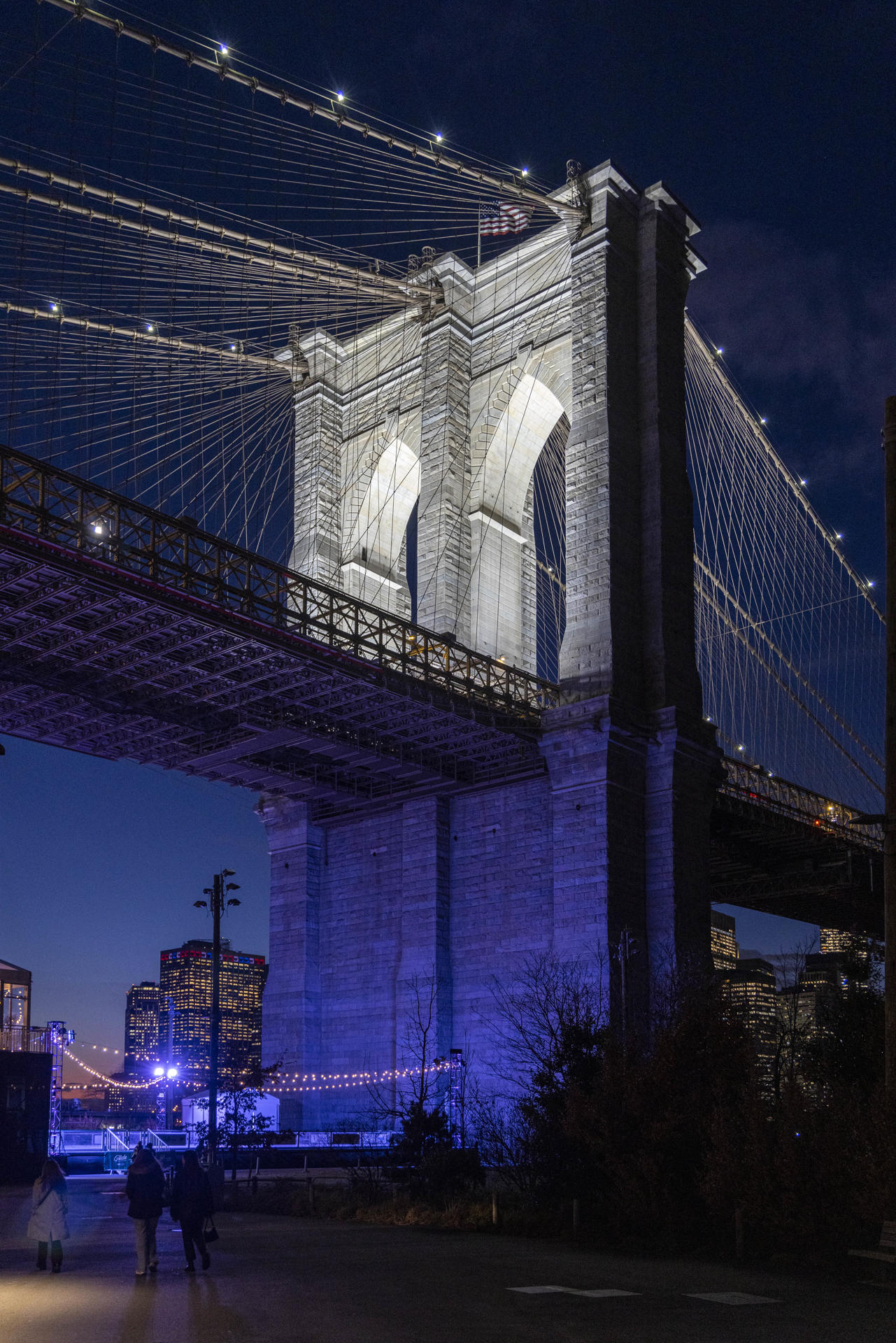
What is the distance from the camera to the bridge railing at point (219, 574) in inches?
1136

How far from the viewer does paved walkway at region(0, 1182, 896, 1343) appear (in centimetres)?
1122

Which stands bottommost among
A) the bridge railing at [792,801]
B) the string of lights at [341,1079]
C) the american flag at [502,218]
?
the string of lights at [341,1079]

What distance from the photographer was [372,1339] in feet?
35.2

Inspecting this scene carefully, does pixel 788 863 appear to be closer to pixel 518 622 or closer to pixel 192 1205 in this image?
pixel 518 622

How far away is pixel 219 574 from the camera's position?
3269cm

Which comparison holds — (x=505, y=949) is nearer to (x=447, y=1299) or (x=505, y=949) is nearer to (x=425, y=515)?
(x=425, y=515)

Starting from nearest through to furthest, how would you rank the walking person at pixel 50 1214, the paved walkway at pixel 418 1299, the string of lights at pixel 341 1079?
1. the paved walkway at pixel 418 1299
2. the walking person at pixel 50 1214
3. the string of lights at pixel 341 1079

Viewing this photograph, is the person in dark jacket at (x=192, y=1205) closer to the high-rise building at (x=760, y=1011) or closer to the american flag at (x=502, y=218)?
the high-rise building at (x=760, y=1011)

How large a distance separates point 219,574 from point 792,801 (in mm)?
32383

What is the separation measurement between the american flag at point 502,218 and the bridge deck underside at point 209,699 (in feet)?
Result: 53.0

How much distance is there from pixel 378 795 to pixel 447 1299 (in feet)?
103

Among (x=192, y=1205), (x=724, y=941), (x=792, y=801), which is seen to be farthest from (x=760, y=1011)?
(x=724, y=941)

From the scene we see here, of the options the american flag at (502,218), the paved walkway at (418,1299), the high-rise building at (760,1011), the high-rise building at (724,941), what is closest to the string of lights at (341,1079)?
the high-rise building at (760,1011)

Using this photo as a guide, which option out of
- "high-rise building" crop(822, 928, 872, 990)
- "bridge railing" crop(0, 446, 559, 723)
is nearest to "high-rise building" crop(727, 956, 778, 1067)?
"high-rise building" crop(822, 928, 872, 990)
